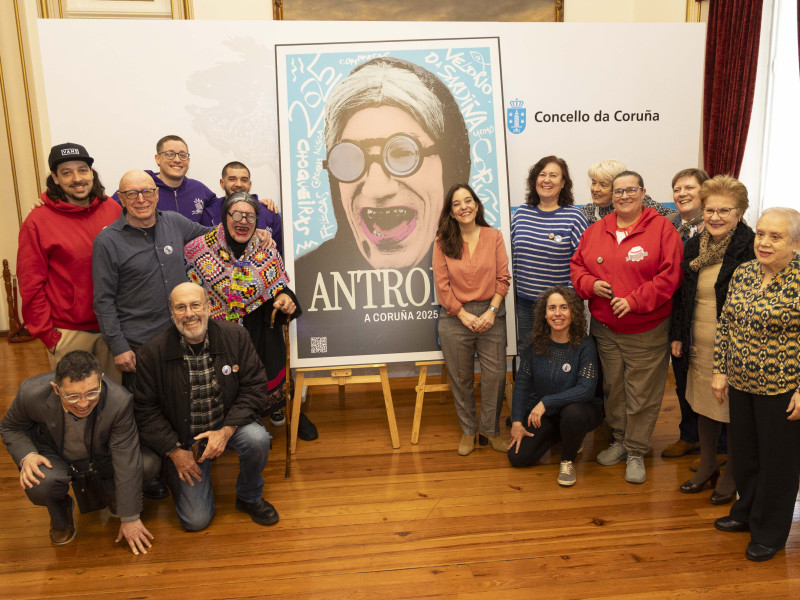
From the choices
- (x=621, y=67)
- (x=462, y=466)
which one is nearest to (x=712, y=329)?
(x=462, y=466)

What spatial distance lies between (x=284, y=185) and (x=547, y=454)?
7.07 ft

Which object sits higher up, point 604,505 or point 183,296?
point 183,296

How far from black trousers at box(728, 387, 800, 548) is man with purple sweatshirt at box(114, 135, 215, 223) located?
2.87 metres

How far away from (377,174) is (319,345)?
3.51 ft

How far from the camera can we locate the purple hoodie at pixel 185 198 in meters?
3.30

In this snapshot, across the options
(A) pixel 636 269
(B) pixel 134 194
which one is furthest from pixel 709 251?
(B) pixel 134 194

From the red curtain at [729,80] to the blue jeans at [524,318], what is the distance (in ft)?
7.86

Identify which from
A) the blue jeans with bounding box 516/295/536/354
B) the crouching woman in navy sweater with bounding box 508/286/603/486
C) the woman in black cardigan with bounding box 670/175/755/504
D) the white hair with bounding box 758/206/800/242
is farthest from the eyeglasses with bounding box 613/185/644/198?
the blue jeans with bounding box 516/295/536/354

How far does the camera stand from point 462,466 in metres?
3.14

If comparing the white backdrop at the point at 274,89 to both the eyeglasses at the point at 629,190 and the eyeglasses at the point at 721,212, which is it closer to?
the eyeglasses at the point at 629,190

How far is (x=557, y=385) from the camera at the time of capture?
9.98 ft

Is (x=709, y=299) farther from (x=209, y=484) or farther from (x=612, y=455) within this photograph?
(x=209, y=484)

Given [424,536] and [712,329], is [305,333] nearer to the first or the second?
[424,536]

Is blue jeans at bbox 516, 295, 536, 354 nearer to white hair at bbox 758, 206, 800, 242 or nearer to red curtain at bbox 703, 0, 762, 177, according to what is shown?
white hair at bbox 758, 206, 800, 242
